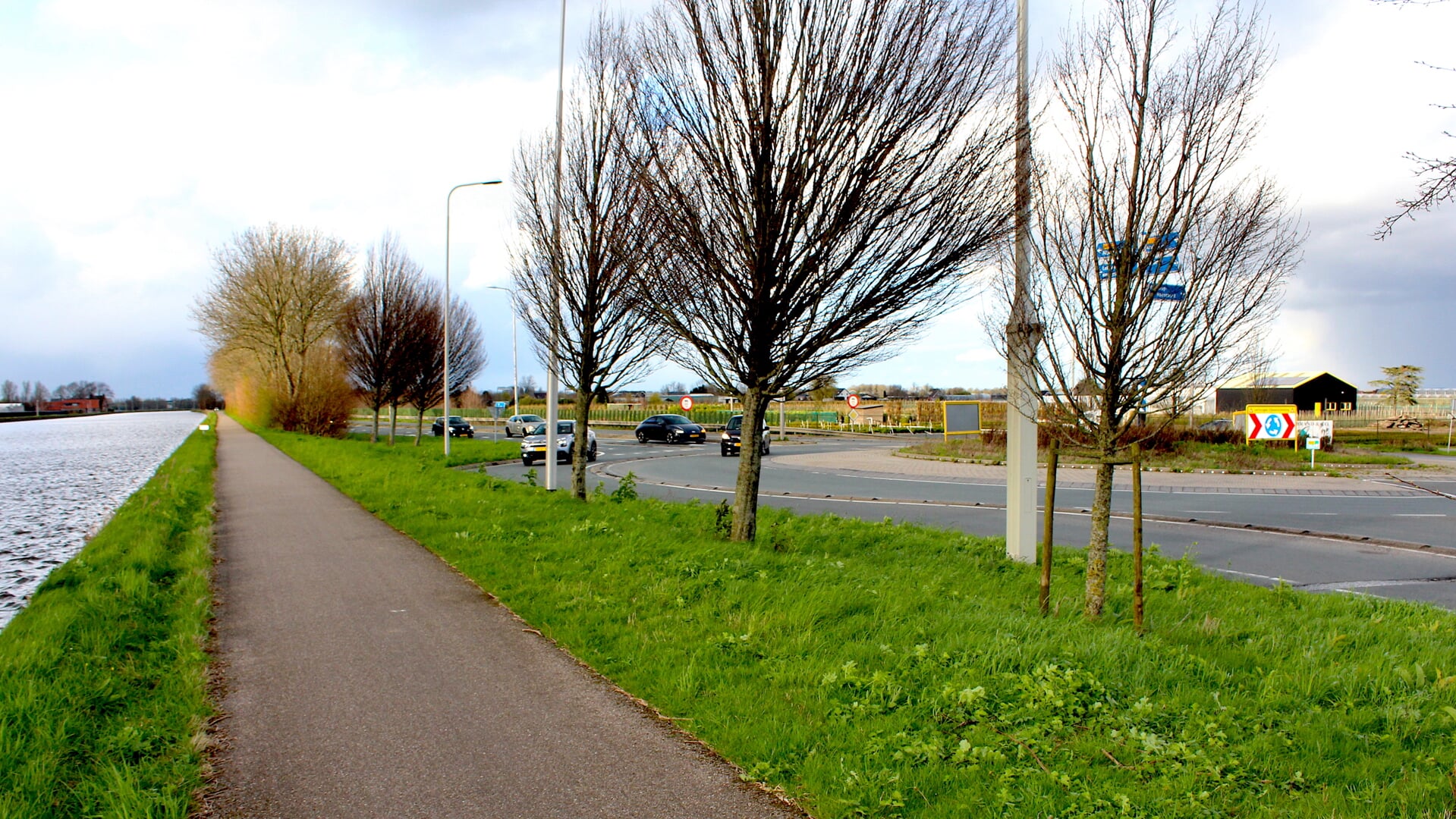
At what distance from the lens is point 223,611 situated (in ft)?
22.6

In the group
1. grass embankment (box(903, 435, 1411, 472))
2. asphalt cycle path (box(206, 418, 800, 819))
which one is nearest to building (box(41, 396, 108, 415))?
grass embankment (box(903, 435, 1411, 472))

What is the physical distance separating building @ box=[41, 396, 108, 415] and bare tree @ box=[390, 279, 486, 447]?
142464 millimetres

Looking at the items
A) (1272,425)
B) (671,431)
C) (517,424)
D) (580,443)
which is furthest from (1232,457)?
(517,424)

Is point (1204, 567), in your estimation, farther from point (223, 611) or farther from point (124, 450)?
point (124, 450)

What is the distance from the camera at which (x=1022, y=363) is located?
6.54 metres

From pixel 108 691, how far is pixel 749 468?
227 inches

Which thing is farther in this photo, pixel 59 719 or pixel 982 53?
pixel 982 53

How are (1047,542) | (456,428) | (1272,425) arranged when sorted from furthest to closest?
(456,428) < (1272,425) < (1047,542)

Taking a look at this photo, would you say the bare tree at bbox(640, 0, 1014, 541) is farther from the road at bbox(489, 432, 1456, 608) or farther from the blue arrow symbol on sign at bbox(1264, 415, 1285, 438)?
the blue arrow symbol on sign at bbox(1264, 415, 1285, 438)

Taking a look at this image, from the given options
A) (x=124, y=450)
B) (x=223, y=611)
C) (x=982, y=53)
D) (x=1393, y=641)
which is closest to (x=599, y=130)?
(x=982, y=53)

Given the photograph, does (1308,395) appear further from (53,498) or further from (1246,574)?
(53,498)

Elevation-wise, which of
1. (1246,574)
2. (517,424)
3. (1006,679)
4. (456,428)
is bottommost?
(1246,574)

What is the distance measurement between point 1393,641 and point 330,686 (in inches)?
278

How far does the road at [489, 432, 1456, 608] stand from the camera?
9734mm
